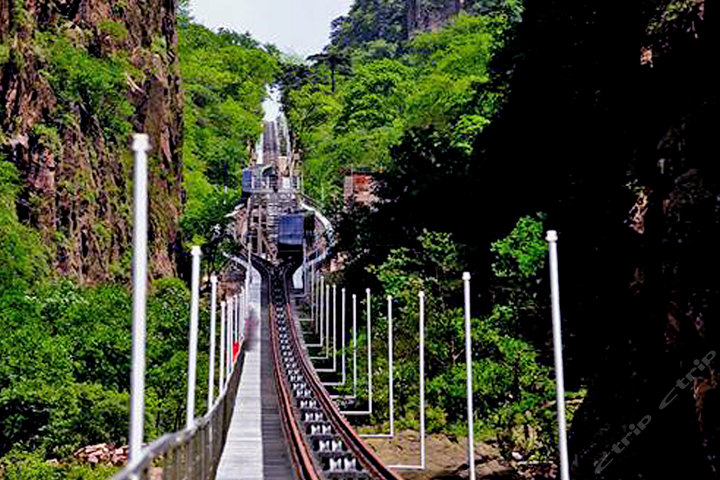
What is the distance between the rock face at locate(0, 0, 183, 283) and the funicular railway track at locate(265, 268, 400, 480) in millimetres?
11063

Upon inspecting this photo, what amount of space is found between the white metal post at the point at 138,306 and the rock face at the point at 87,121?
1428 inches

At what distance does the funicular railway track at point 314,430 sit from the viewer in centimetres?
2444

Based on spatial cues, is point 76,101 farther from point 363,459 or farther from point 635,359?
point 635,359

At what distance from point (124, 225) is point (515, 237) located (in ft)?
99.2

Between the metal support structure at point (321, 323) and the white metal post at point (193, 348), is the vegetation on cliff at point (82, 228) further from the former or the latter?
the white metal post at point (193, 348)

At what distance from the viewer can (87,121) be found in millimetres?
54250

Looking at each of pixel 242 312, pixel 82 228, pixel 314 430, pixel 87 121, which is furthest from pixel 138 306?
pixel 87 121

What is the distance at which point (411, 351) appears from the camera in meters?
41.0

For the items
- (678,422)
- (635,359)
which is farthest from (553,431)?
(678,422)

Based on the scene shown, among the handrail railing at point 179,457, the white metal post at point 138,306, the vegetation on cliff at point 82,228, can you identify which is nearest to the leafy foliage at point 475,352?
→ the vegetation on cliff at point 82,228

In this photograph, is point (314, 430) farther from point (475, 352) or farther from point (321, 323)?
point (321, 323)

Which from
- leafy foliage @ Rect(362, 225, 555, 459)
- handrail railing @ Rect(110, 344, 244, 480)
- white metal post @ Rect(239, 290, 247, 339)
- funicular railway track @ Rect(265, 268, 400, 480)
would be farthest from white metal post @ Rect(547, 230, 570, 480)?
white metal post @ Rect(239, 290, 247, 339)

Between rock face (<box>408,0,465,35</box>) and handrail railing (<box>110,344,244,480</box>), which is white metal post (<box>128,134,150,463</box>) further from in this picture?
rock face (<box>408,0,465,35</box>)

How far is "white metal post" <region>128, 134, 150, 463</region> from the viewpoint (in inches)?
340
